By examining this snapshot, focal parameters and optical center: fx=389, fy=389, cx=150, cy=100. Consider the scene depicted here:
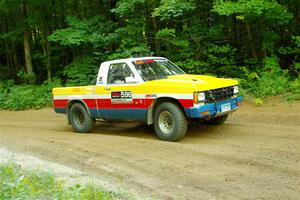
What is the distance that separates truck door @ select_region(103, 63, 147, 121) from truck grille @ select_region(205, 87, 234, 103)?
1.53 metres

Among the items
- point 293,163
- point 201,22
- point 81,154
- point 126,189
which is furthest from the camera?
point 201,22

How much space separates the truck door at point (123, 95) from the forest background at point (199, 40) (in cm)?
462

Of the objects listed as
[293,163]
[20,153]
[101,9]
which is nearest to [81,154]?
[20,153]

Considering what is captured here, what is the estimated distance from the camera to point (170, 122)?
8570 millimetres

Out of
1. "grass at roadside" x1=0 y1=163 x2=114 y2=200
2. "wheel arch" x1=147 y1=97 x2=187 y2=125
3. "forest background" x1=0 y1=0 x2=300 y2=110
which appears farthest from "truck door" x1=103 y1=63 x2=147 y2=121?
"forest background" x1=0 y1=0 x2=300 y2=110

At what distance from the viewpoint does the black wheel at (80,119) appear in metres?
10.4

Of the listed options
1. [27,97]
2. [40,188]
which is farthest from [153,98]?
[27,97]

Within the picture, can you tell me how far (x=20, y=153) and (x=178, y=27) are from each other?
428 inches

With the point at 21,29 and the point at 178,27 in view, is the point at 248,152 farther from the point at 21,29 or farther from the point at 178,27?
the point at 21,29

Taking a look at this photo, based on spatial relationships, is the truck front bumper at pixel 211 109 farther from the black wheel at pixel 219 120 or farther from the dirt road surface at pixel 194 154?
the black wheel at pixel 219 120

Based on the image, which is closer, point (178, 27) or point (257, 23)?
point (257, 23)

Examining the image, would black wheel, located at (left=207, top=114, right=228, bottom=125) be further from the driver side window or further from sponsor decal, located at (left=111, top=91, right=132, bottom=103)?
the driver side window

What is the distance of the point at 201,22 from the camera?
16641 millimetres

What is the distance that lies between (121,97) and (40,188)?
4.12 metres
